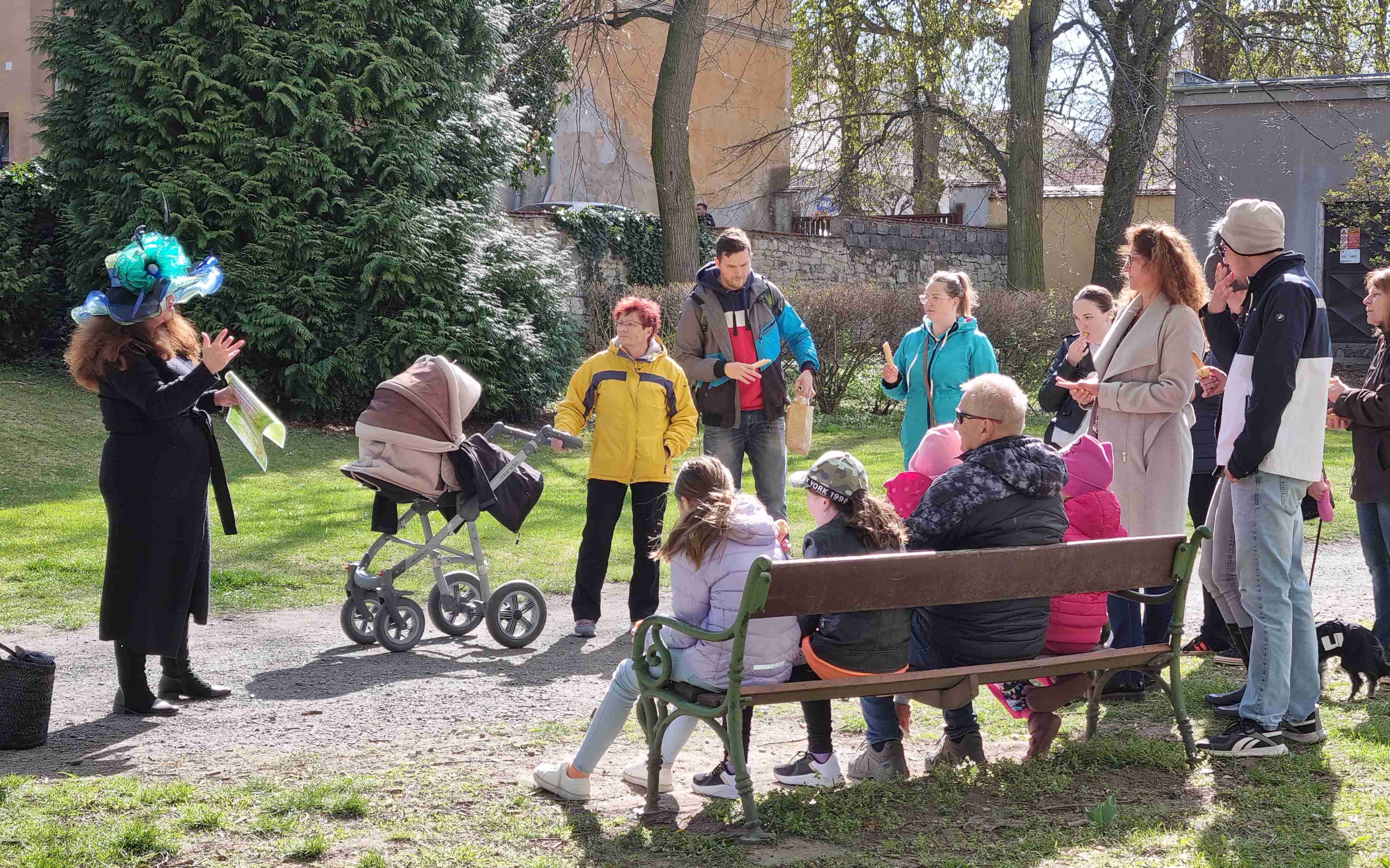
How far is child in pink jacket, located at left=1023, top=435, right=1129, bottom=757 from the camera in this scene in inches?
194

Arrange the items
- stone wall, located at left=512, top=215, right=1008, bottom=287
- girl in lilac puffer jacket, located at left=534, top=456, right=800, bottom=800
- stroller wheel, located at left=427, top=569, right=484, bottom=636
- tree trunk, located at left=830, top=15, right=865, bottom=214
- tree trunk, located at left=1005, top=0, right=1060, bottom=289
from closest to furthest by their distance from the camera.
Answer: girl in lilac puffer jacket, located at left=534, top=456, right=800, bottom=800, stroller wheel, located at left=427, top=569, right=484, bottom=636, tree trunk, located at left=1005, top=0, right=1060, bottom=289, tree trunk, located at left=830, top=15, right=865, bottom=214, stone wall, located at left=512, top=215, right=1008, bottom=287

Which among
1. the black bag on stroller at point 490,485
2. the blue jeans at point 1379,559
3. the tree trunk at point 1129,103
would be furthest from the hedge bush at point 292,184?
the tree trunk at point 1129,103

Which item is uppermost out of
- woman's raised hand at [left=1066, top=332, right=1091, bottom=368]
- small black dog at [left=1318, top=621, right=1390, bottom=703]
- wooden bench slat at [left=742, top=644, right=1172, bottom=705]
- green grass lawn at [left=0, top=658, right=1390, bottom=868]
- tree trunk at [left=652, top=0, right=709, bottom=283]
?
tree trunk at [left=652, top=0, right=709, bottom=283]

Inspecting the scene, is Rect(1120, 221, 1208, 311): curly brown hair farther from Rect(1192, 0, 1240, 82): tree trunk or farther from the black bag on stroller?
Rect(1192, 0, 1240, 82): tree trunk

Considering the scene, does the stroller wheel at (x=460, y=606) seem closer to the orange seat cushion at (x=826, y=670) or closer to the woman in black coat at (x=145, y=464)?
the woman in black coat at (x=145, y=464)

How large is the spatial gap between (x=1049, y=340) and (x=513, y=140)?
772cm

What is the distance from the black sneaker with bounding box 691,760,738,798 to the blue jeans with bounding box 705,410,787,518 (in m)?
3.28

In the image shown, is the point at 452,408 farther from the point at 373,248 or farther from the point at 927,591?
the point at 373,248

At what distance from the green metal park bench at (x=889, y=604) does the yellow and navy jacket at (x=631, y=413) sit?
2564 millimetres

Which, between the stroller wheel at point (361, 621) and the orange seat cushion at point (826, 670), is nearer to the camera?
the orange seat cushion at point (826, 670)

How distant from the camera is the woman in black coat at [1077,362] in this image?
6.75m

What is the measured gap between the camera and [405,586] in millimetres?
8547

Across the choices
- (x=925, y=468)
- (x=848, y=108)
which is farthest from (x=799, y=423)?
(x=848, y=108)

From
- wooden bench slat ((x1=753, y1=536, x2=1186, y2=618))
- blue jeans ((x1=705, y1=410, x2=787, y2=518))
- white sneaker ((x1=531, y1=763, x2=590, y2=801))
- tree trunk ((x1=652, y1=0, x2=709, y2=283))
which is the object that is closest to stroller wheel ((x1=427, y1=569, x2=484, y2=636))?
blue jeans ((x1=705, y1=410, x2=787, y2=518))
